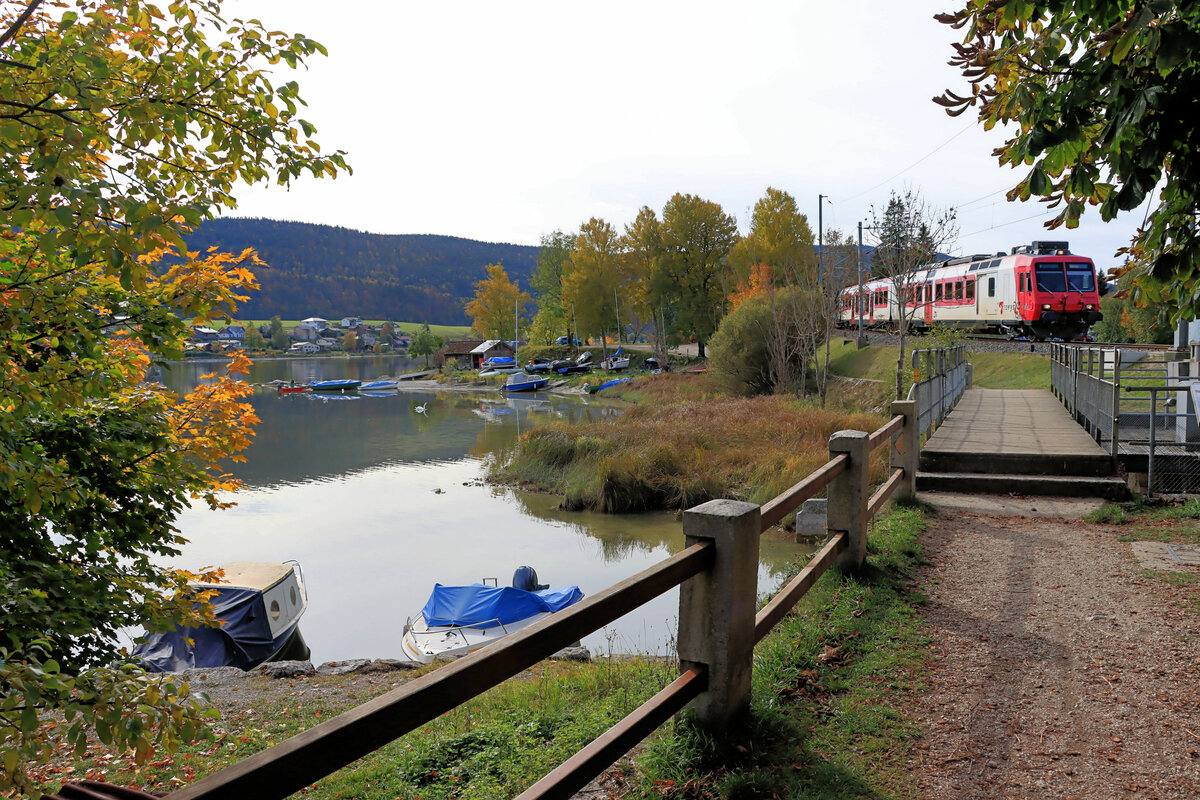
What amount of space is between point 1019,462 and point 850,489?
236 inches

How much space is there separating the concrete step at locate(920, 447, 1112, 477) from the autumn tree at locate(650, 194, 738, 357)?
184ft

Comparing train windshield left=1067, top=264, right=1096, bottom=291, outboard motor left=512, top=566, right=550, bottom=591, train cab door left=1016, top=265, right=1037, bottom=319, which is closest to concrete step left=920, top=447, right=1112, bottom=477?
outboard motor left=512, top=566, right=550, bottom=591

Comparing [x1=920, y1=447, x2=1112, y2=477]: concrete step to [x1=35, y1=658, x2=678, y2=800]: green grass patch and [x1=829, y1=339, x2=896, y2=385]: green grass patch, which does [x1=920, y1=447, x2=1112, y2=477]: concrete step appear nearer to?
[x1=35, y1=658, x2=678, y2=800]: green grass patch

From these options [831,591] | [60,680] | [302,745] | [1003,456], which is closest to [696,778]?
[302,745]

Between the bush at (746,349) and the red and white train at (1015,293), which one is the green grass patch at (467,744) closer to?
the red and white train at (1015,293)

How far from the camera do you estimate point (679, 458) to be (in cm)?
2320

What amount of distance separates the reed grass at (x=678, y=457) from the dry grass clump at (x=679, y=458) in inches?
1.2

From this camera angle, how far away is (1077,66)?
377 cm

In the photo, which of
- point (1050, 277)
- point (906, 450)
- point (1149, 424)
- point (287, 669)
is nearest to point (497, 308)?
point (1050, 277)

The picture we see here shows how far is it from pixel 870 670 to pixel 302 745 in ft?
13.3

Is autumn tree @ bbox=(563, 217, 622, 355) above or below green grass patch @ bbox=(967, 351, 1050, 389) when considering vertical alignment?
above

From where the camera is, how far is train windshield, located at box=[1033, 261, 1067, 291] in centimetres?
2952

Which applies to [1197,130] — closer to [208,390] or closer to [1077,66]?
[1077,66]

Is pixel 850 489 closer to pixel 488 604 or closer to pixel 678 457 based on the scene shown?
pixel 488 604
